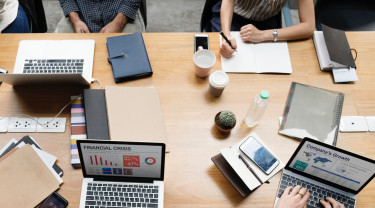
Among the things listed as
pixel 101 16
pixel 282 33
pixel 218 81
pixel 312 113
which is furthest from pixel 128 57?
pixel 312 113

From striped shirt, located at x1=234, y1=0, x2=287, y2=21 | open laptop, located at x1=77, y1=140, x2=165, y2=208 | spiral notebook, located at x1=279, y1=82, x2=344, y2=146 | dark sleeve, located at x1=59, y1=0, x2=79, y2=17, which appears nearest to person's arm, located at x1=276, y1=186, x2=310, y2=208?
spiral notebook, located at x1=279, y1=82, x2=344, y2=146

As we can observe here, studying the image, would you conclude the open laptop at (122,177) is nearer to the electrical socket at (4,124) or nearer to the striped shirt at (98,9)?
the electrical socket at (4,124)

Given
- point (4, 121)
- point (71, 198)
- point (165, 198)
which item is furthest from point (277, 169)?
point (4, 121)

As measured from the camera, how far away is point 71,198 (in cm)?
117

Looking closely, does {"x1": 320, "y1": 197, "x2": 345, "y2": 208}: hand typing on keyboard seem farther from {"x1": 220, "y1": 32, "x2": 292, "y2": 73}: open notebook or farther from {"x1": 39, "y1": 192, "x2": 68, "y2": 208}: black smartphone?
{"x1": 39, "y1": 192, "x2": 68, "y2": 208}: black smartphone

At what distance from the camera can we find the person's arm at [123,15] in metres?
1.90

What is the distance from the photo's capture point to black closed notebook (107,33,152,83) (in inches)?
56.0

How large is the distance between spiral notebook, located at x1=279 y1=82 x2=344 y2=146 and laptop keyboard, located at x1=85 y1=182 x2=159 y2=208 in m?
0.63

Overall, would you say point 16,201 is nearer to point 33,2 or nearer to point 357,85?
point 33,2

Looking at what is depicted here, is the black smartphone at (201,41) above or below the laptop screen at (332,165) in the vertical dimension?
above

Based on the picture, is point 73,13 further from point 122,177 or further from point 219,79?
point 122,177

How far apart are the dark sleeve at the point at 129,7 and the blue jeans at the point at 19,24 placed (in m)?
0.55

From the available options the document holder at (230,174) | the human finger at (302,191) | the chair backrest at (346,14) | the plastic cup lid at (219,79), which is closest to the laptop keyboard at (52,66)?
the plastic cup lid at (219,79)

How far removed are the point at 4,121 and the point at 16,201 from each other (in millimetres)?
371
